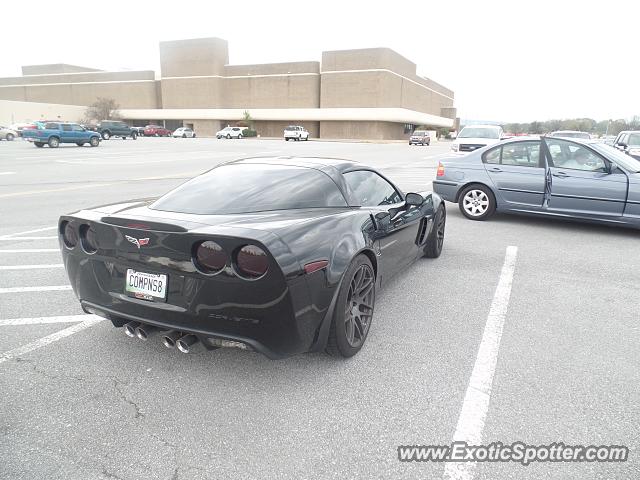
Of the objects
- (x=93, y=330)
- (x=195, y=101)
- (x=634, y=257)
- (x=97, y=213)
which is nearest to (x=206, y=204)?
(x=97, y=213)

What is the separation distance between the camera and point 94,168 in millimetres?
17219

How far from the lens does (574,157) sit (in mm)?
7219

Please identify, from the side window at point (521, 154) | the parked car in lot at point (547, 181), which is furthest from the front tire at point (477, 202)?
A: the side window at point (521, 154)

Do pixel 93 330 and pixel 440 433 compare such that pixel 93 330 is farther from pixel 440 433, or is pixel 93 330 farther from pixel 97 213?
pixel 440 433

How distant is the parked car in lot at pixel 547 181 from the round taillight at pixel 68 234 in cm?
664

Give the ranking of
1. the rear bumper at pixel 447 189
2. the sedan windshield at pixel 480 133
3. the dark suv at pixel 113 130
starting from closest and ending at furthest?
the rear bumper at pixel 447 189 → the sedan windshield at pixel 480 133 → the dark suv at pixel 113 130

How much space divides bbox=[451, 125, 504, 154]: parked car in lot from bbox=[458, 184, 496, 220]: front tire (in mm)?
10378

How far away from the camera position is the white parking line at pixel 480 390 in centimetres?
228

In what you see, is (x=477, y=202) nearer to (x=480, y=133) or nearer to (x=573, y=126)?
(x=480, y=133)

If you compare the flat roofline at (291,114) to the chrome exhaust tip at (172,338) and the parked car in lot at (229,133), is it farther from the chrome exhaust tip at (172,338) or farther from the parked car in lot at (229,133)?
the chrome exhaust tip at (172,338)

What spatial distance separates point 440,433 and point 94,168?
58.2 feet

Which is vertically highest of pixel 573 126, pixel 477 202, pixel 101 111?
pixel 101 111

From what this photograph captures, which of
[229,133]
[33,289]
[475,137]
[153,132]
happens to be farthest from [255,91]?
[33,289]

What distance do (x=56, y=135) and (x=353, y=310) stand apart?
32.5 metres
